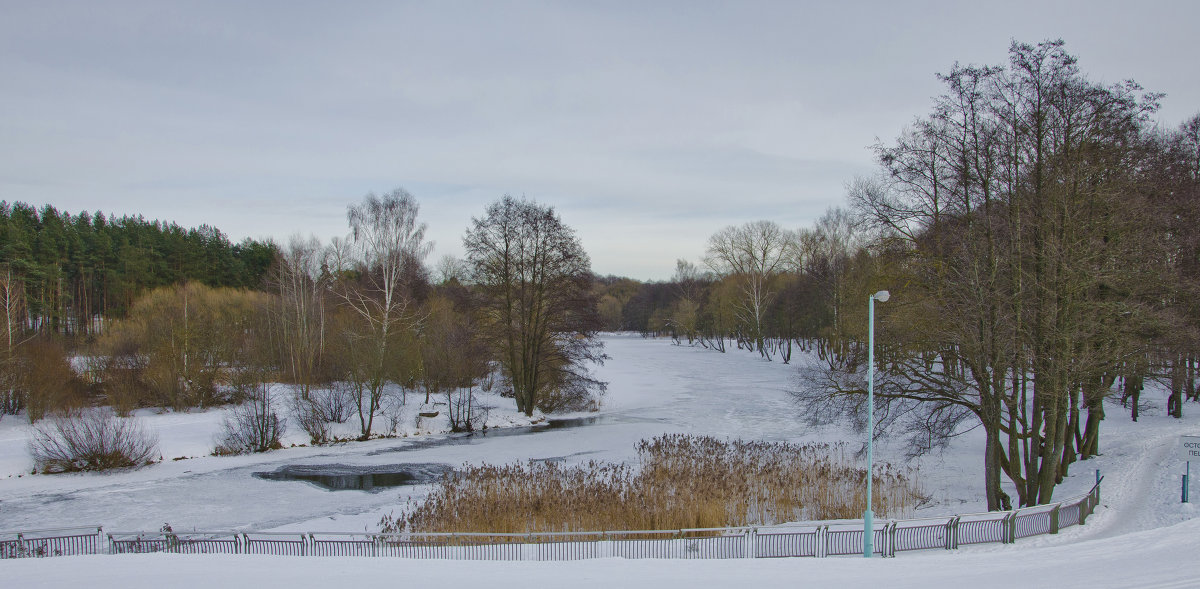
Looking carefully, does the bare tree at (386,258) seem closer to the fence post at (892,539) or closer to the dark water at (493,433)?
the dark water at (493,433)

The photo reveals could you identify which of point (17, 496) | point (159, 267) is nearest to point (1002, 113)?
point (17, 496)

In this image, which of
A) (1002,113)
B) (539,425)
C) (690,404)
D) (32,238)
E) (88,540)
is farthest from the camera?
(32,238)

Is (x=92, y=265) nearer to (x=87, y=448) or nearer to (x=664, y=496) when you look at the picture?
(x=87, y=448)

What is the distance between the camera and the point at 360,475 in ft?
70.8

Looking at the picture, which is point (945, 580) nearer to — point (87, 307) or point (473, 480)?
point (473, 480)

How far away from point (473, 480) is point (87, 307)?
5884 centimetres

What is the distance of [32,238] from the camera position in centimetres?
5656

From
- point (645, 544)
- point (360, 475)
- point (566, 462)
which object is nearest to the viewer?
point (645, 544)

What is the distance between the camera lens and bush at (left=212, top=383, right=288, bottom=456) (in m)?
25.9

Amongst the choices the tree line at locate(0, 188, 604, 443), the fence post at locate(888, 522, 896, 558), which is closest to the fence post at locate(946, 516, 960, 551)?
the fence post at locate(888, 522, 896, 558)

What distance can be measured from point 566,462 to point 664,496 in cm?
660

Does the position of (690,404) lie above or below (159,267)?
below

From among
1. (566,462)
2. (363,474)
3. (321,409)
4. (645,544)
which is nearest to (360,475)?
(363,474)

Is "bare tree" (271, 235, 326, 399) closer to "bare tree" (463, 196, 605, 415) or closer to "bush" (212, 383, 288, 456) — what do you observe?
"bush" (212, 383, 288, 456)
